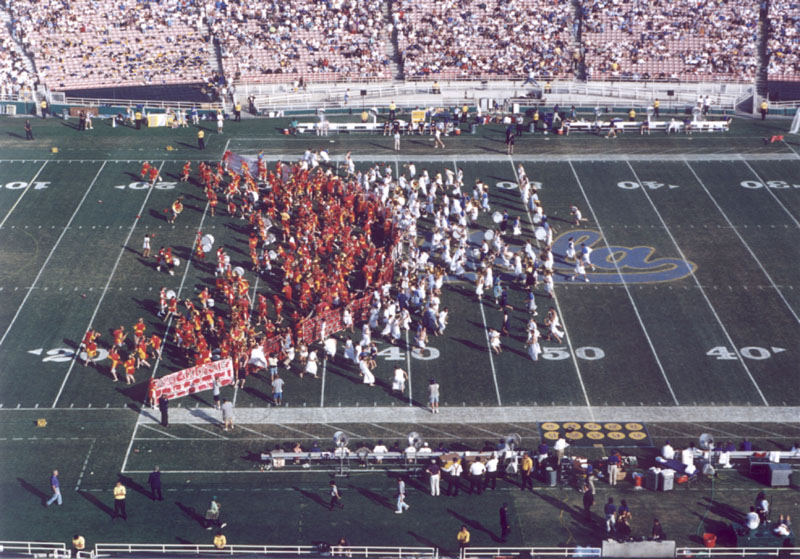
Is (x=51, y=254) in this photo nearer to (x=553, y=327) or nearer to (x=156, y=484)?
(x=156, y=484)

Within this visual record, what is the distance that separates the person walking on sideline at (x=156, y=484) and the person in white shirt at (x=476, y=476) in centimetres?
858

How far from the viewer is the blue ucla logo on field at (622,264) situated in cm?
4375

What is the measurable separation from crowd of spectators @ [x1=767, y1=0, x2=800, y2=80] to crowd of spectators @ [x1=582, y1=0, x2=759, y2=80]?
1.06m

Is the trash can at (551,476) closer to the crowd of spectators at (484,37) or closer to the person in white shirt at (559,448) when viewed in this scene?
the person in white shirt at (559,448)

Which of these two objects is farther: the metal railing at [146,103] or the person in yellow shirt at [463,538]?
the metal railing at [146,103]

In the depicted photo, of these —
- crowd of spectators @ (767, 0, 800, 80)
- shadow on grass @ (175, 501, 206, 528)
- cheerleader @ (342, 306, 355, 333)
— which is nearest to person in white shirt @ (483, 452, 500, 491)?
shadow on grass @ (175, 501, 206, 528)

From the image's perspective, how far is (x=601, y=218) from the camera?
48.9m

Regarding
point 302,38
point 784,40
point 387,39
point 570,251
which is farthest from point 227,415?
point 784,40

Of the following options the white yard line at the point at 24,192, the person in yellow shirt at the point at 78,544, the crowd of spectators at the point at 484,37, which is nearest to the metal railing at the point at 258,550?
the person in yellow shirt at the point at 78,544

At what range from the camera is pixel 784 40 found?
6975 cm

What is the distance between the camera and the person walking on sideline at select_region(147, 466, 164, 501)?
3058cm

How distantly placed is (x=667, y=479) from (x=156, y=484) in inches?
556

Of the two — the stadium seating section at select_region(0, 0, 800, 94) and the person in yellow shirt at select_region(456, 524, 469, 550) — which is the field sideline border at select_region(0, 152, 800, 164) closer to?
the stadium seating section at select_region(0, 0, 800, 94)

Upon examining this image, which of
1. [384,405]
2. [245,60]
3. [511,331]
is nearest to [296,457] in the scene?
[384,405]
